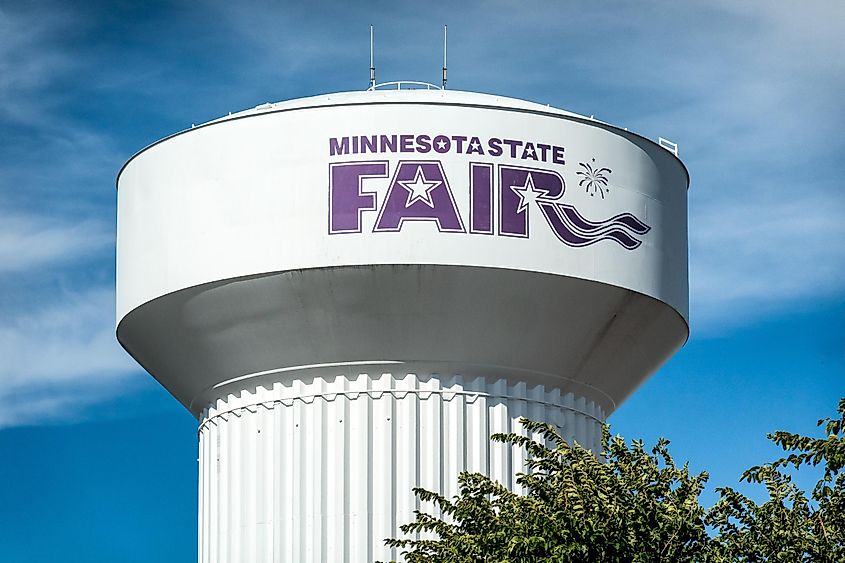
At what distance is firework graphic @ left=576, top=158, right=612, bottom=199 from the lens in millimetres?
19938

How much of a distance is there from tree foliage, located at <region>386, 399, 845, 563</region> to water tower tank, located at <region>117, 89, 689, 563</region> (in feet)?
11.3

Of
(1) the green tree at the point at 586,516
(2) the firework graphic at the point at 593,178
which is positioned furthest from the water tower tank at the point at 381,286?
(1) the green tree at the point at 586,516

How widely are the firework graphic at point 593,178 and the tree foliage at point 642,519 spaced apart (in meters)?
4.10

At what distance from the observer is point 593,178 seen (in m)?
20.0

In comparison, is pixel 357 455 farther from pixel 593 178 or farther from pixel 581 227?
pixel 593 178

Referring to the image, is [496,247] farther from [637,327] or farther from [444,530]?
[444,530]

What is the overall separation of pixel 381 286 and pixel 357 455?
2119mm

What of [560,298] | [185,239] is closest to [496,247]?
[560,298]

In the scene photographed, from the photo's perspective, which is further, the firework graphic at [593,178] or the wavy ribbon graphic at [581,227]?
the firework graphic at [593,178]

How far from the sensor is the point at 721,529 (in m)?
16.4

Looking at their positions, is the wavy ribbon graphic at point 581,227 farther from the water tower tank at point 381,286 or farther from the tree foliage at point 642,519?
the tree foliage at point 642,519

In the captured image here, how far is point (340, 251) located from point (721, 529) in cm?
546

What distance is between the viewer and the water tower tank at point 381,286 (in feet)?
64.0

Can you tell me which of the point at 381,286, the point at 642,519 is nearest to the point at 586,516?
the point at 642,519
